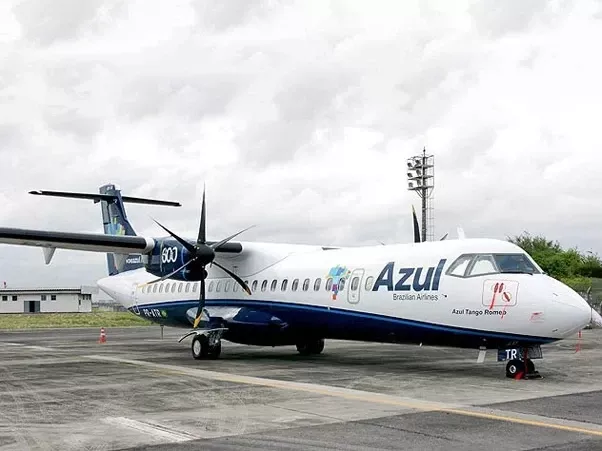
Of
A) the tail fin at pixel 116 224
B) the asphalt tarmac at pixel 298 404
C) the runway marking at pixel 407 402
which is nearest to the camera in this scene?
the asphalt tarmac at pixel 298 404

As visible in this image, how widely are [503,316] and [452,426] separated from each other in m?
4.77

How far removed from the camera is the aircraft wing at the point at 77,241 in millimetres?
17953

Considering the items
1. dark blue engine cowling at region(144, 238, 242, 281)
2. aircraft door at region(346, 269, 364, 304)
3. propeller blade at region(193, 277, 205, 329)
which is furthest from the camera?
propeller blade at region(193, 277, 205, 329)

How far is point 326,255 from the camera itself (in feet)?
59.2

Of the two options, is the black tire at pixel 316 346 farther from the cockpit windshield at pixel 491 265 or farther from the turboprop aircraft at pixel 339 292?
the cockpit windshield at pixel 491 265

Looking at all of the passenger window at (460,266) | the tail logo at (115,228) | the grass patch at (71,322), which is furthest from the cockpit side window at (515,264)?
the grass patch at (71,322)

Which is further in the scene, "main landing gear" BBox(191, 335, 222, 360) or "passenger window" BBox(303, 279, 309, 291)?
"main landing gear" BBox(191, 335, 222, 360)

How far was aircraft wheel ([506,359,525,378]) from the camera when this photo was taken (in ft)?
44.0

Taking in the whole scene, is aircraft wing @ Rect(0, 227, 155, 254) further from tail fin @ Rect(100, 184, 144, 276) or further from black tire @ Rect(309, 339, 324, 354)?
black tire @ Rect(309, 339, 324, 354)

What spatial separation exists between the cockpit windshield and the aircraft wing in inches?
349

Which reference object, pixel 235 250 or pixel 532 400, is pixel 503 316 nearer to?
pixel 532 400

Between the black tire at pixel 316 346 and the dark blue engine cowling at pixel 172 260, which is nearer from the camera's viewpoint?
the dark blue engine cowling at pixel 172 260

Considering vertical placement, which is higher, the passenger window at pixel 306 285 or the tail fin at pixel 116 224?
the tail fin at pixel 116 224

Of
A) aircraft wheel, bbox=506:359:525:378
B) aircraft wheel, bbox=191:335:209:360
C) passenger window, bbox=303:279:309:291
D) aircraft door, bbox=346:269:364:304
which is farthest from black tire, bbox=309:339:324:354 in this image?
aircraft wheel, bbox=506:359:525:378
